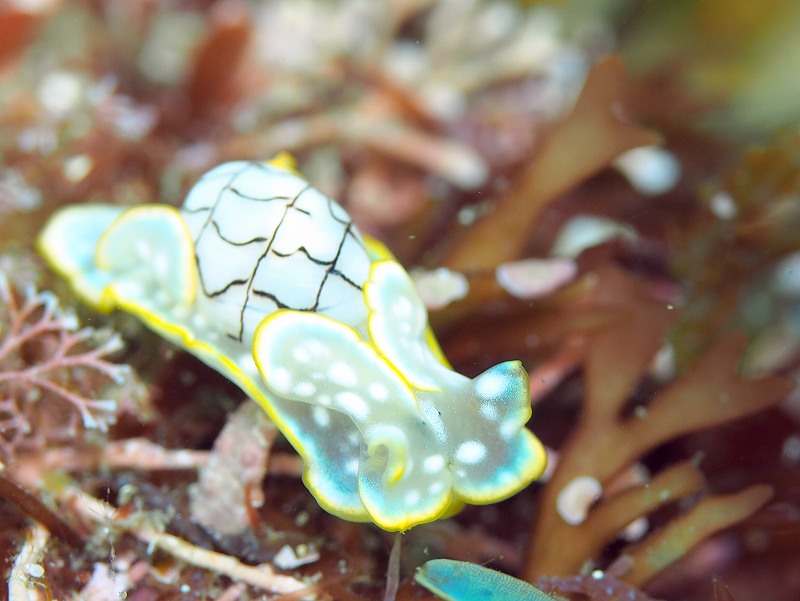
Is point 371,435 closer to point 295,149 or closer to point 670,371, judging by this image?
point 670,371

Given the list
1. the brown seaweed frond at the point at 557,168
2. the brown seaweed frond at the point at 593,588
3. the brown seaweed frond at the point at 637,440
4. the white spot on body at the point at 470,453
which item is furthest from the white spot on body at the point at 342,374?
the brown seaweed frond at the point at 557,168

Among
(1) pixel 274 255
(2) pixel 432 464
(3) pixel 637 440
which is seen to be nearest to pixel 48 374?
(1) pixel 274 255

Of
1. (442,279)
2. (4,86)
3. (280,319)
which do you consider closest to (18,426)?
(280,319)

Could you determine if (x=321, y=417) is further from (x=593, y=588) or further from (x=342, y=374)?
(x=593, y=588)

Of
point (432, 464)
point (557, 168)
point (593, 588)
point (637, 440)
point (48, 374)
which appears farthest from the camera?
point (557, 168)

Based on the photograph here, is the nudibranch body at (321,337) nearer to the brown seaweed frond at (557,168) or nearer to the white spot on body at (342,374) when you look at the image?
the white spot on body at (342,374)

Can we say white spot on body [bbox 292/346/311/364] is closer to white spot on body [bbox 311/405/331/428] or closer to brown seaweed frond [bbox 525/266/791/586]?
white spot on body [bbox 311/405/331/428]
